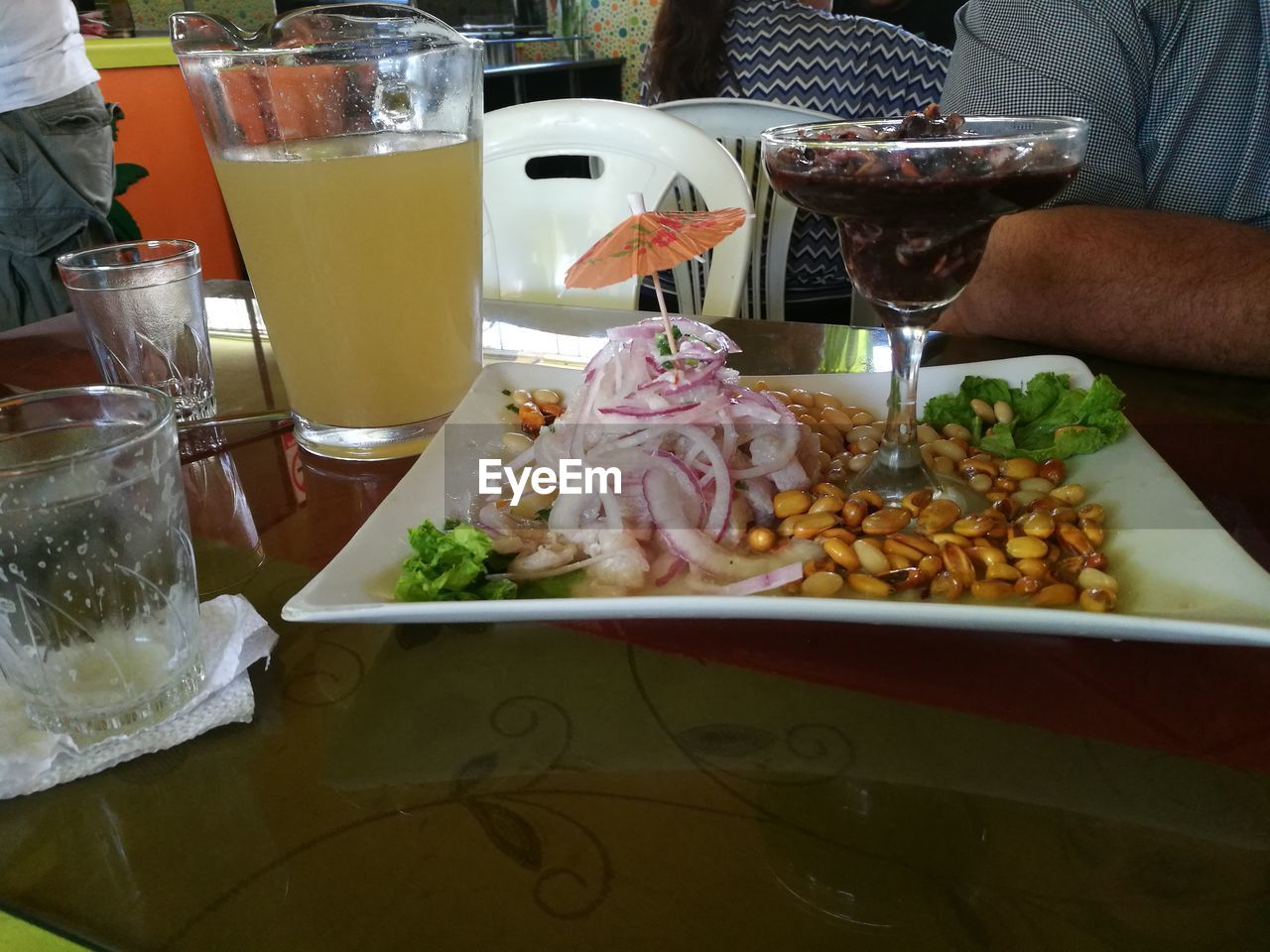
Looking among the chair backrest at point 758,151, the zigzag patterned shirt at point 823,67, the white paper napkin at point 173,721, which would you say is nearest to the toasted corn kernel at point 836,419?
the white paper napkin at point 173,721

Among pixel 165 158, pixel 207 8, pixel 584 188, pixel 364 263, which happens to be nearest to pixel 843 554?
pixel 364 263

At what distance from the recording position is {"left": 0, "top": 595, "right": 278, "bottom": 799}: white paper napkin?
45 centimetres

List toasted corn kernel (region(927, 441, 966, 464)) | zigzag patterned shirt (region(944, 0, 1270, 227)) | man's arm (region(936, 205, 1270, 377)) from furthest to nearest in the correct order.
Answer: zigzag patterned shirt (region(944, 0, 1270, 227)) → man's arm (region(936, 205, 1270, 377)) → toasted corn kernel (region(927, 441, 966, 464))

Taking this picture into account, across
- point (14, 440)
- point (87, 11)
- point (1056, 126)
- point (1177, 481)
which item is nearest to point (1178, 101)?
point (1056, 126)

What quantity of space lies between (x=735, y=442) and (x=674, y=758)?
297mm

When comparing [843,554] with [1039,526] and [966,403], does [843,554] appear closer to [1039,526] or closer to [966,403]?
[1039,526]

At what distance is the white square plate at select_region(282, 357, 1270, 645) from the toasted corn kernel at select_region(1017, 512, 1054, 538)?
0.04m

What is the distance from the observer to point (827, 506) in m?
0.66

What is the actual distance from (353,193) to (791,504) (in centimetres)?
41

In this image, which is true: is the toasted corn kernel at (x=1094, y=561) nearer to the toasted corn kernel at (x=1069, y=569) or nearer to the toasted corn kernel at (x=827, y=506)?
the toasted corn kernel at (x=1069, y=569)

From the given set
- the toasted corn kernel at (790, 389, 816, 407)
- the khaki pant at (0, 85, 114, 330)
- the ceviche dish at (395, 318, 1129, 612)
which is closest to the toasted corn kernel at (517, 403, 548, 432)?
the ceviche dish at (395, 318, 1129, 612)

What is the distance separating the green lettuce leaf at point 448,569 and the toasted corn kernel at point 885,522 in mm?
253

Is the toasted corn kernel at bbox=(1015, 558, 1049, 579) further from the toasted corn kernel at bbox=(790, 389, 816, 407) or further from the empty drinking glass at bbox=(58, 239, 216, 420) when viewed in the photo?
the empty drinking glass at bbox=(58, 239, 216, 420)

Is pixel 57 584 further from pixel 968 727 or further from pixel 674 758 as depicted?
pixel 968 727
